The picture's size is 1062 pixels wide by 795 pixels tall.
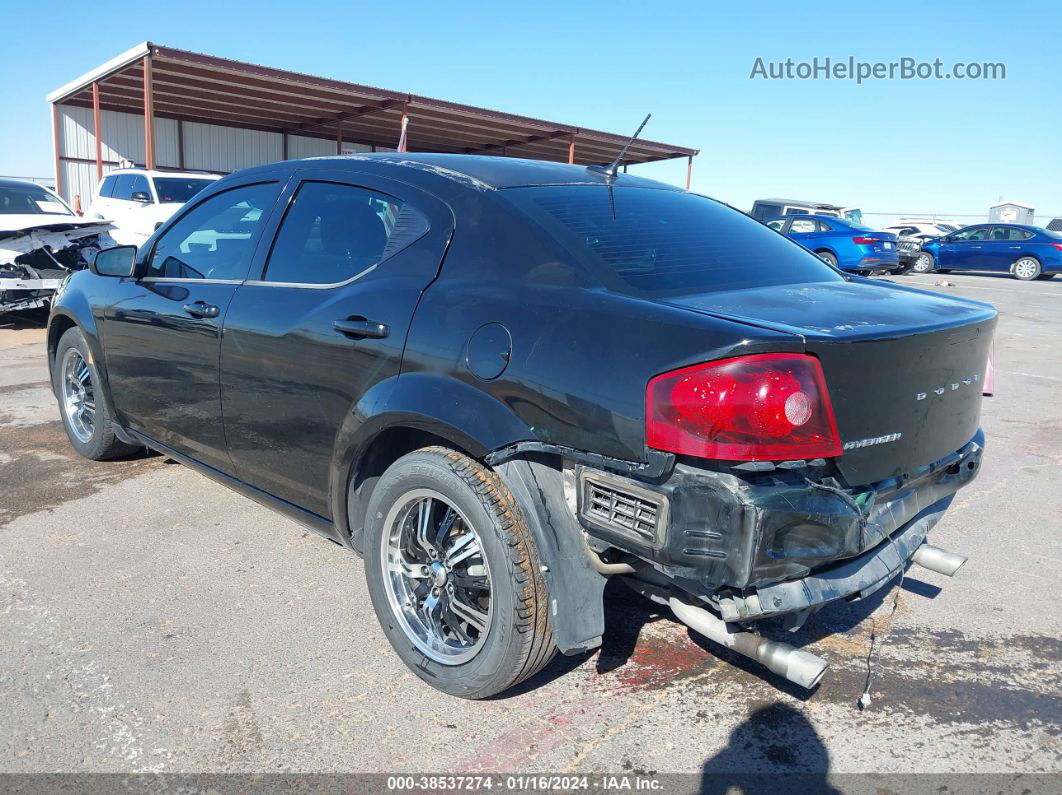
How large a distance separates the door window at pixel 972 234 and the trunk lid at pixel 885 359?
24.2 meters

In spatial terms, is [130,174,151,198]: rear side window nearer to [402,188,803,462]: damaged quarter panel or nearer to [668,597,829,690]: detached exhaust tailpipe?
[402,188,803,462]: damaged quarter panel

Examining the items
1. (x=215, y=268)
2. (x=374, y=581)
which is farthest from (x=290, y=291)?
(x=374, y=581)

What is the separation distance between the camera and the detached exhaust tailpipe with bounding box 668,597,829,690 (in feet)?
7.52

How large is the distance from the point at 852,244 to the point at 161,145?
20.5 metres

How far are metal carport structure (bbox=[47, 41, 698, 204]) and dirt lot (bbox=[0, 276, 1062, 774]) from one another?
14113 millimetres

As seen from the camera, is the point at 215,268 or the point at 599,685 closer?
the point at 599,685

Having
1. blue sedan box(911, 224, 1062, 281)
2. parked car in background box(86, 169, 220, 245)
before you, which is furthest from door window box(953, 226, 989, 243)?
parked car in background box(86, 169, 220, 245)

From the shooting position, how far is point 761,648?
7.88 feet

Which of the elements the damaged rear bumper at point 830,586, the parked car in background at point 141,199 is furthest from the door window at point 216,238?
the parked car in background at point 141,199

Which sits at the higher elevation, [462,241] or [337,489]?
[462,241]

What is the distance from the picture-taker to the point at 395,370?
2.75 m

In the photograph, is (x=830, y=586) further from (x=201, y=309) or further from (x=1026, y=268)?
(x=1026, y=268)

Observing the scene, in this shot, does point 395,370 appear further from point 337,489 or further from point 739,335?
point 739,335

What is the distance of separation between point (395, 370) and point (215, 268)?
4.73ft
